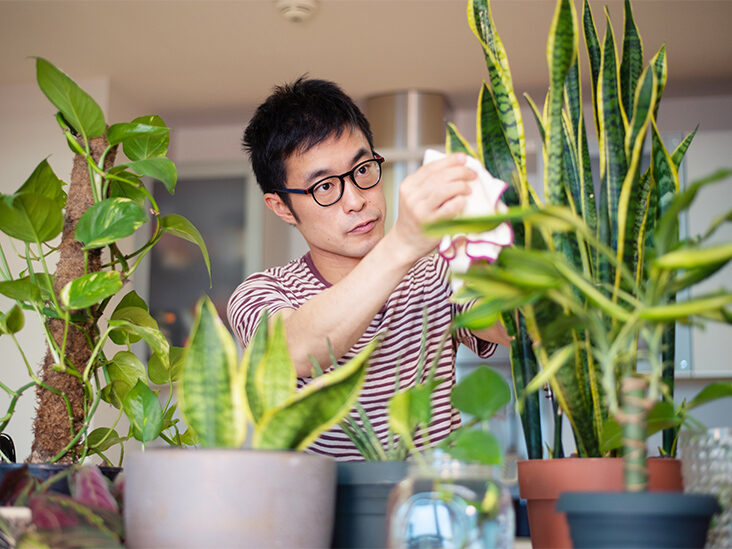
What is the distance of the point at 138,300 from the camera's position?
1.20 metres

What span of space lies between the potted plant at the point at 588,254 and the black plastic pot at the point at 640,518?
1.3 inches

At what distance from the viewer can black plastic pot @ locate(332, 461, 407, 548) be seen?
0.65 meters

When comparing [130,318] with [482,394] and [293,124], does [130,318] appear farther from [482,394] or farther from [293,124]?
[482,394]

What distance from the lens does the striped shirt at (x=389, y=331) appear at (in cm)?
131

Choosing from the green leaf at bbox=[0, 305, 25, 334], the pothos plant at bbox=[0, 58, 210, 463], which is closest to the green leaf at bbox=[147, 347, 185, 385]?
the pothos plant at bbox=[0, 58, 210, 463]

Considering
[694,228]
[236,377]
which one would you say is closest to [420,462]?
[236,377]

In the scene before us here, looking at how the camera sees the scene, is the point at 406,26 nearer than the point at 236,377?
No

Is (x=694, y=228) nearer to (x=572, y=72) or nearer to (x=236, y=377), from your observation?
(x=572, y=72)

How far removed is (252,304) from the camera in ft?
4.26

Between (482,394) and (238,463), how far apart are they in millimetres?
200

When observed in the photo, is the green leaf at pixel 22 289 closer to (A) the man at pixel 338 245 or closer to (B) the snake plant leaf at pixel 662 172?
(A) the man at pixel 338 245

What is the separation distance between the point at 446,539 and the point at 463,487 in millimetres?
47

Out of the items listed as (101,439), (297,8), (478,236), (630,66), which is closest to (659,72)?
(630,66)

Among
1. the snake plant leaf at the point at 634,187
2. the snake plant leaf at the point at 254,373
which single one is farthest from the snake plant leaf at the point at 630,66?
the snake plant leaf at the point at 254,373
